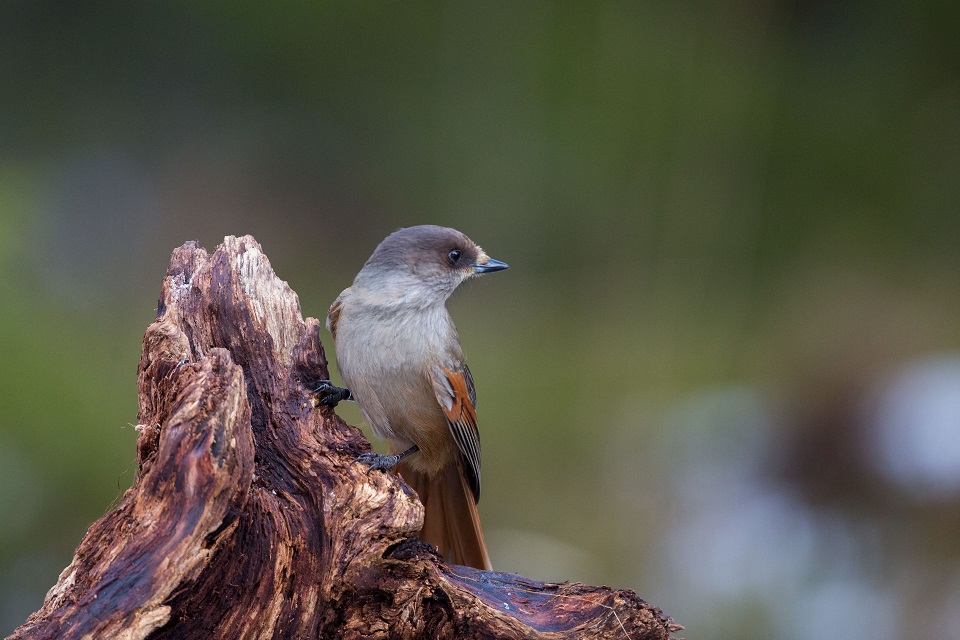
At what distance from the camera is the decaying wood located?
1542 mm

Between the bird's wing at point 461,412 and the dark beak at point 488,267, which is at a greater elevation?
Answer: the dark beak at point 488,267

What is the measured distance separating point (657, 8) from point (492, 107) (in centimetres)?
100

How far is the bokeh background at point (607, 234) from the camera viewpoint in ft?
13.5

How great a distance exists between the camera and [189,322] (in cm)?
203

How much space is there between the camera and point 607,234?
5.06m

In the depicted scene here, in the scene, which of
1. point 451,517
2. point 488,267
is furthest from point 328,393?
point 488,267

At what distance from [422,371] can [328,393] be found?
437mm

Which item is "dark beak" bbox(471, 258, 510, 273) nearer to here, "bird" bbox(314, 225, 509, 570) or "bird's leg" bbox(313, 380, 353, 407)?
"bird" bbox(314, 225, 509, 570)

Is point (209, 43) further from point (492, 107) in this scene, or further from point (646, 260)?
point (646, 260)

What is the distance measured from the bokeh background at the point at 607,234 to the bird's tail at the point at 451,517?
48.6 inches

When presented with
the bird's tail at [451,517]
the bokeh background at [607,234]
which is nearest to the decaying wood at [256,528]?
the bird's tail at [451,517]

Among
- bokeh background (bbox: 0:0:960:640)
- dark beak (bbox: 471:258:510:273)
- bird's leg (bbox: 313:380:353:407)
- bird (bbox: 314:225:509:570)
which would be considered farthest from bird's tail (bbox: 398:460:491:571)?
bokeh background (bbox: 0:0:960:640)

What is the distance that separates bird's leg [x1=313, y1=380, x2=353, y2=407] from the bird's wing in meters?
0.32

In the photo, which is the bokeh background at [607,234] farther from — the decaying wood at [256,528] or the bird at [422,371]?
the decaying wood at [256,528]
